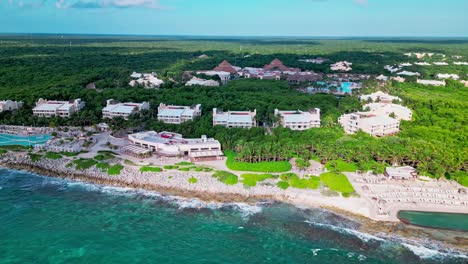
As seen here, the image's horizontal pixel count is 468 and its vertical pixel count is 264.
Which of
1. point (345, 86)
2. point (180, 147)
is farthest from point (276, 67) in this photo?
point (180, 147)

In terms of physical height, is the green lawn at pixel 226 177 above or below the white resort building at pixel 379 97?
below

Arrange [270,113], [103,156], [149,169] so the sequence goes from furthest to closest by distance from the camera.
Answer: [270,113] → [103,156] → [149,169]

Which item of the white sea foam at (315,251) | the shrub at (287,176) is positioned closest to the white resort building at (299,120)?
the shrub at (287,176)

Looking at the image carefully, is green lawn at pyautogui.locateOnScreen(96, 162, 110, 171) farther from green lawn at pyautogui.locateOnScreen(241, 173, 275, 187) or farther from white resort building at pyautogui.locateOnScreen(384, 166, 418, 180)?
white resort building at pyautogui.locateOnScreen(384, 166, 418, 180)

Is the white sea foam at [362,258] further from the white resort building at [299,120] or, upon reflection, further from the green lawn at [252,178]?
the white resort building at [299,120]

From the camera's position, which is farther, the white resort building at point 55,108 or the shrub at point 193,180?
the white resort building at point 55,108

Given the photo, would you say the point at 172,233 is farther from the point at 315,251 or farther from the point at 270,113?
the point at 270,113

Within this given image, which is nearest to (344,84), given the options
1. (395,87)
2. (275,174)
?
(395,87)
